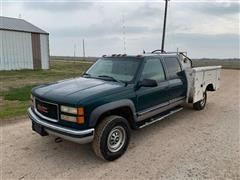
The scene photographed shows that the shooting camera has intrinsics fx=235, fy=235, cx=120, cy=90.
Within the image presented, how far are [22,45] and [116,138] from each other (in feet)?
67.4

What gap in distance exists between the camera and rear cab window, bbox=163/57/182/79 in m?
5.73

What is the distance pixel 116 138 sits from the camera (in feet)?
13.9

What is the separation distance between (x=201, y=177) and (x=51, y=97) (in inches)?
106

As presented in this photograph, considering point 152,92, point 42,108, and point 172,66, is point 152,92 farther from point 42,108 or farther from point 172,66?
point 42,108

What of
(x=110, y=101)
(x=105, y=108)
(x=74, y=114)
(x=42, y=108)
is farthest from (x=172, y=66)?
(x=42, y=108)

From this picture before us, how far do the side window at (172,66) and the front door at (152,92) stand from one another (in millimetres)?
299

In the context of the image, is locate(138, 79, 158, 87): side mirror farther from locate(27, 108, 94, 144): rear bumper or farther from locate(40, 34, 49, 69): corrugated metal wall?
locate(40, 34, 49, 69): corrugated metal wall

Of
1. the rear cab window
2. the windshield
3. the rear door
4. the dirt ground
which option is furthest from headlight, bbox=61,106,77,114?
the rear cab window

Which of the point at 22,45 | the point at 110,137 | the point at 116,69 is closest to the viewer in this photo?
the point at 110,137

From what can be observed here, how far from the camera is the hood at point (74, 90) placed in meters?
3.76

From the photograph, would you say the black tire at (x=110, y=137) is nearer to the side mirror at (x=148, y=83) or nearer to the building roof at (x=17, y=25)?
the side mirror at (x=148, y=83)

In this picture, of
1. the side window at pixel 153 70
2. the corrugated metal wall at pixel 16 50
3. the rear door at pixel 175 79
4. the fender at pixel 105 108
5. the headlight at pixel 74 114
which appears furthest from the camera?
the corrugated metal wall at pixel 16 50

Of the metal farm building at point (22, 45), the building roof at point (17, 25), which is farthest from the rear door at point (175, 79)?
the building roof at point (17, 25)

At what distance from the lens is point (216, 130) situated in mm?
5648
